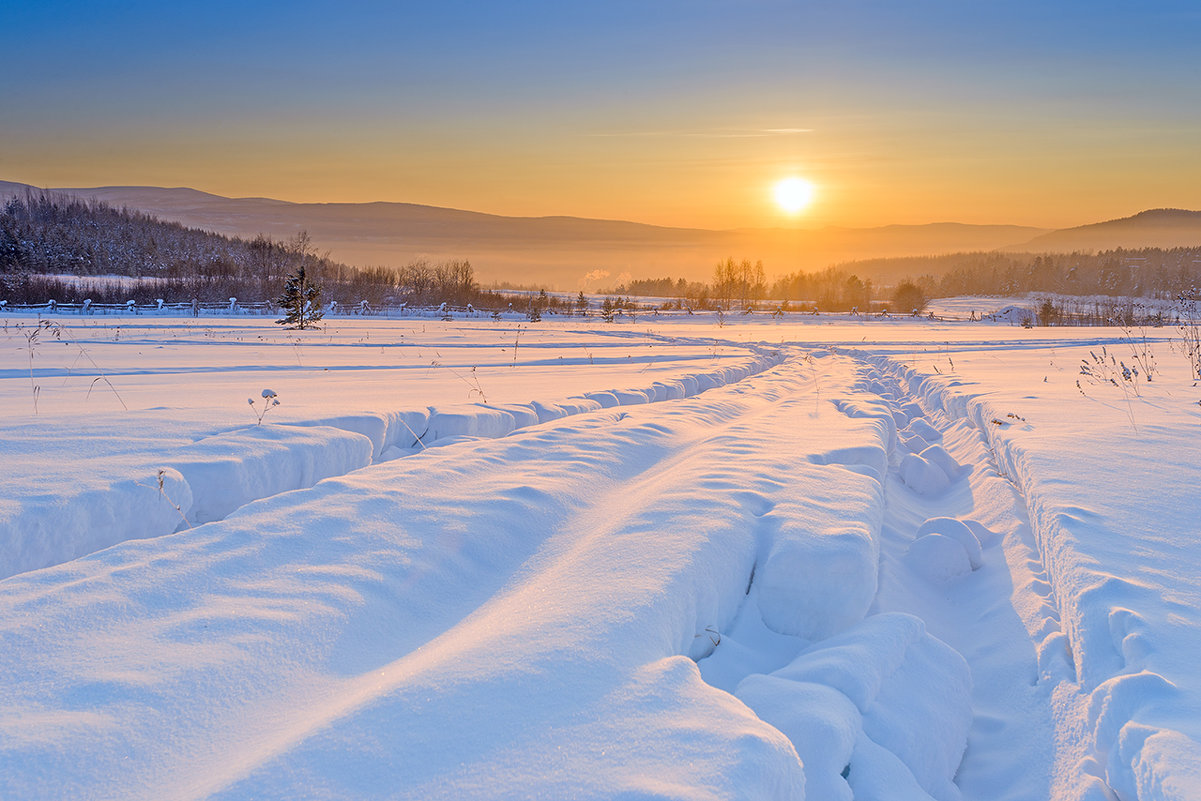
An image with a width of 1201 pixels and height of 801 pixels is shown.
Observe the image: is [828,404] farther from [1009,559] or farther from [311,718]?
[311,718]

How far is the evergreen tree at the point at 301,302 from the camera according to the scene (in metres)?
28.9

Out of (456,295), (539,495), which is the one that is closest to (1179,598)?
(539,495)

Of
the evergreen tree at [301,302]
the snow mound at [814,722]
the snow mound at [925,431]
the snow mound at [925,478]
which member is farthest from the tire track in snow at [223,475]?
the evergreen tree at [301,302]

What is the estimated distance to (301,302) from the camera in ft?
94.5

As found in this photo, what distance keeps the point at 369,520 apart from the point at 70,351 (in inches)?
545

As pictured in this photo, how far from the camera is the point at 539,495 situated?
4539mm

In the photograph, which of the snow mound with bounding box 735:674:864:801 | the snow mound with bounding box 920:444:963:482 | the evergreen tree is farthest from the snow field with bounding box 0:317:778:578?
the evergreen tree

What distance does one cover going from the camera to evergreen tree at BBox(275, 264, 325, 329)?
28.9 m

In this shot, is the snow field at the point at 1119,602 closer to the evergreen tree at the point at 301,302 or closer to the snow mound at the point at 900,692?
the snow mound at the point at 900,692

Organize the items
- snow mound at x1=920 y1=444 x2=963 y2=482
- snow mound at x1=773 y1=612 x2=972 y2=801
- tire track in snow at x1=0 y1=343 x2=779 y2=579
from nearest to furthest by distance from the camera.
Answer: snow mound at x1=773 y1=612 x2=972 y2=801 < tire track in snow at x1=0 y1=343 x2=779 y2=579 < snow mound at x1=920 y1=444 x2=963 y2=482

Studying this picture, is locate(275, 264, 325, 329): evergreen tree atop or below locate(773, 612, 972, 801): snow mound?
atop

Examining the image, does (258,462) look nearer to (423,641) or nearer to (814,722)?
(423,641)

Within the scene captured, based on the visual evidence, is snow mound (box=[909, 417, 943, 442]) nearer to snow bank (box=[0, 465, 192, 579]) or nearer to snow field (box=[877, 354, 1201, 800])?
snow field (box=[877, 354, 1201, 800])

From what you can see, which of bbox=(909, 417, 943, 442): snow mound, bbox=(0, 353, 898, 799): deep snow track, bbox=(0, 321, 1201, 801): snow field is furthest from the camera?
bbox=(909, 417, 943, 442): snow mound
